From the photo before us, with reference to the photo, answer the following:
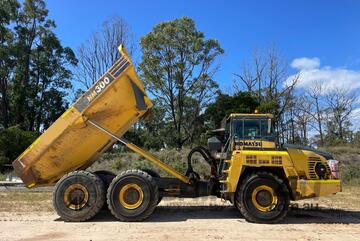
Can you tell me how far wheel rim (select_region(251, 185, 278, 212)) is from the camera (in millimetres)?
9680

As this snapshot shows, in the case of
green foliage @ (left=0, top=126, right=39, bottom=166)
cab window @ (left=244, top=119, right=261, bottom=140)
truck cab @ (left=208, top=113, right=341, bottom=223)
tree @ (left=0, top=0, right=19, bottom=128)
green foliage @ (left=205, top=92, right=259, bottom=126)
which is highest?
tree @ (left=0, top=0, right=19, bottom=128)

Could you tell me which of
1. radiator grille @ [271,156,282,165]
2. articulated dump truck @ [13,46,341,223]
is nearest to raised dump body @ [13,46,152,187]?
articulated dump truck @ [13,46,341,223]

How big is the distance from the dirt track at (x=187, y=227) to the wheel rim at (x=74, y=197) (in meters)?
0.47

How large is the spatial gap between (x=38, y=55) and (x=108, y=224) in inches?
1522

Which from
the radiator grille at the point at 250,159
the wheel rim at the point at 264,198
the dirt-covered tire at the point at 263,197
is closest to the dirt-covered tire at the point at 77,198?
the dirt-covered tire at the point at 263,197

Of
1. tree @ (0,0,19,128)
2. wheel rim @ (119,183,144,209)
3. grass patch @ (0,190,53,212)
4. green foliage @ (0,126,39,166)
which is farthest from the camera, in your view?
tree @ (0,0,19,128)

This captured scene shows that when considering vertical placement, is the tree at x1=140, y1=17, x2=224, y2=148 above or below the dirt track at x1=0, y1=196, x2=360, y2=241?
above

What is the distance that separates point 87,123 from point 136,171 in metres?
1.76

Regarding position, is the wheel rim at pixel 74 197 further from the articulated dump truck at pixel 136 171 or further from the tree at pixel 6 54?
the tree at pixel 6 54

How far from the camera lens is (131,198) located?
389 inches

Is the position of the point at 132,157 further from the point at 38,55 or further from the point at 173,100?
the point at 38,55

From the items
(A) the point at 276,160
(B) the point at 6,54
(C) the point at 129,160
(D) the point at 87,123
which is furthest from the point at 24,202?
(B) the point at 6,54

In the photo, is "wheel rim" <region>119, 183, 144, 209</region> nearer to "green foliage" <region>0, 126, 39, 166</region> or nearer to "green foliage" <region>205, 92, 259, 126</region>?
"green foliage" <region>0, 126, 39, 166</region>

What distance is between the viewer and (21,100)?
41.6 m
